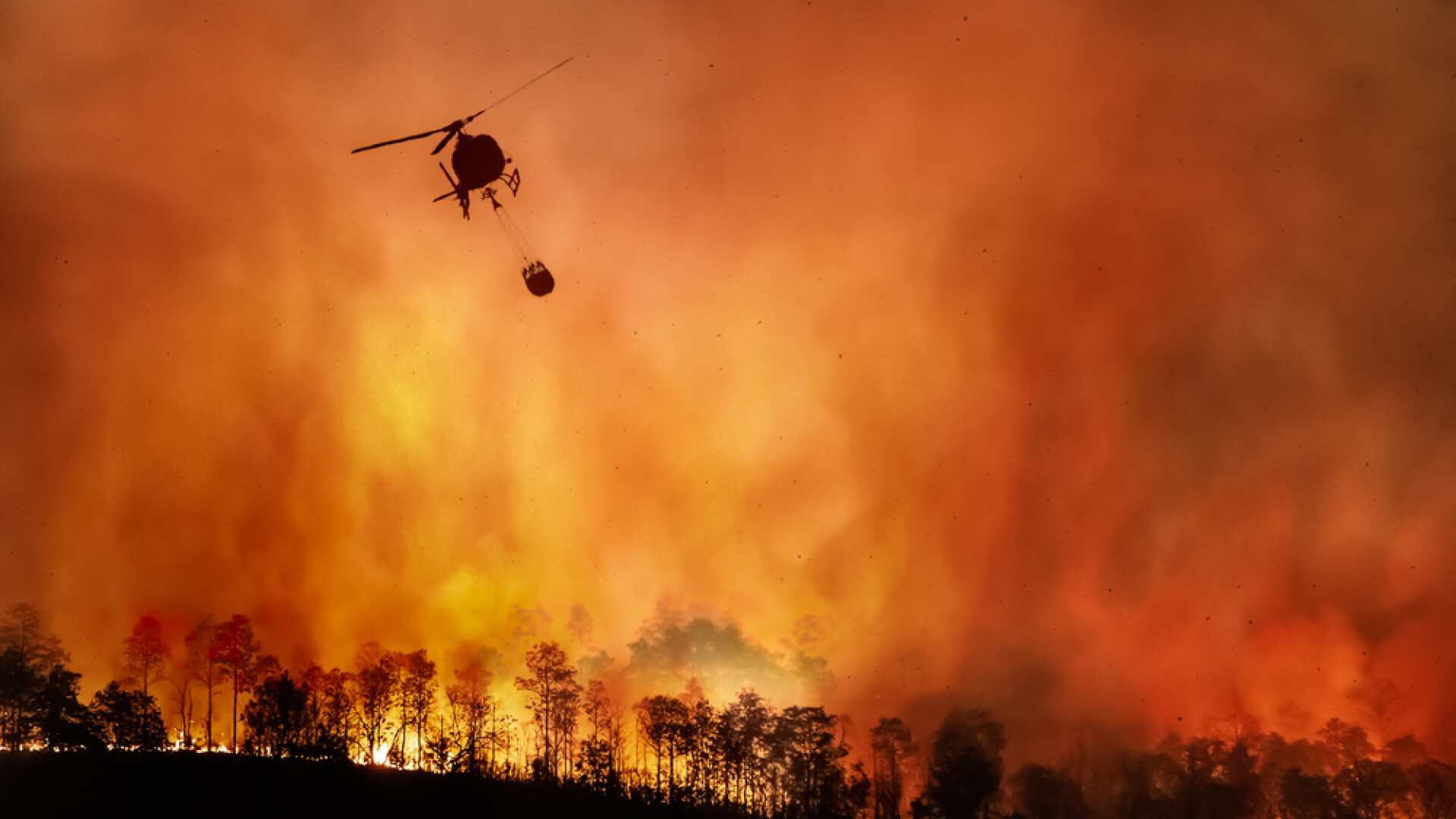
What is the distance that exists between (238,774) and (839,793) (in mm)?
45510

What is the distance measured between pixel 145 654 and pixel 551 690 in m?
32.9

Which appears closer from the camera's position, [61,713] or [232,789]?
[232,789]

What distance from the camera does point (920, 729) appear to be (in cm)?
7238

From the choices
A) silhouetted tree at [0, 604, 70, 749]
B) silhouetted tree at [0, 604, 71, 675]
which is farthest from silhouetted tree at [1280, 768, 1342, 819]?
silhouetted tree at [0, 604, 71, 675]

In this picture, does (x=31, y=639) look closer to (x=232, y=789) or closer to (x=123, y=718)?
(x=123, y=718)

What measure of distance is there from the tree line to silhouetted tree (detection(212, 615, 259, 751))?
18 cm

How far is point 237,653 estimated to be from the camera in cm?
7275

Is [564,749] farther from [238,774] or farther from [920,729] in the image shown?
[238,774]

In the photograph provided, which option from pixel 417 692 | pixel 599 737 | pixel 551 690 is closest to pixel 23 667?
pixel 417 692

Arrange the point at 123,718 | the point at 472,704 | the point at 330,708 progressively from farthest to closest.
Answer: the point at 472,704 → the point at 330,708 → the point at 123,718

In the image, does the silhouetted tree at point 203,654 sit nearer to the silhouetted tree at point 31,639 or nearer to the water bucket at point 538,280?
the silhouetted tree at point 31,639

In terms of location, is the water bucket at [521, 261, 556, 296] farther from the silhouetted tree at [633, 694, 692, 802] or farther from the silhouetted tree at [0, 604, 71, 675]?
the silhouetted tree at [0, 604, 71, 675]

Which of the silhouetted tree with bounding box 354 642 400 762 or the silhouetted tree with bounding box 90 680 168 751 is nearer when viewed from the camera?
the silhouetted tree with bounding box 90 680 168 751

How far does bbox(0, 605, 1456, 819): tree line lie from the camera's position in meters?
62.4
